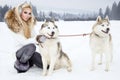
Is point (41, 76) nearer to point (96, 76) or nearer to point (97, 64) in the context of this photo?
point (96, 76)

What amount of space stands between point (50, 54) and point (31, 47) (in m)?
0.30

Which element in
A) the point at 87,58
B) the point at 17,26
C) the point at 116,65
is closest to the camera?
the point at 17,26

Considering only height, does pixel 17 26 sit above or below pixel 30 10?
below

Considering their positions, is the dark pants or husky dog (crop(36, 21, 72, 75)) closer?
husky dog (crop(36, 21, 72, 75))

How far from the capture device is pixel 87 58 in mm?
3965

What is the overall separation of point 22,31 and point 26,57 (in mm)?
341

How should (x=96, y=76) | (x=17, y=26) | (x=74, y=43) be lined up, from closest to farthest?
(x=96, y=76) → (x=17, y=26) → (x=74, y=43)

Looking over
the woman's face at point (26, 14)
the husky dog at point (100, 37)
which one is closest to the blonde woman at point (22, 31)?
the woman's face at point (26, 14)

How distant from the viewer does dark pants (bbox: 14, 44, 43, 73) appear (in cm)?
315

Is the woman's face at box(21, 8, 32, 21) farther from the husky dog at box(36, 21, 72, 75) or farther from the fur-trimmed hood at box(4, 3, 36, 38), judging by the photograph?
the husky dog at box(36, 21, 72, 75)

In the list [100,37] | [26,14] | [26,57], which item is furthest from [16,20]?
[100,37]

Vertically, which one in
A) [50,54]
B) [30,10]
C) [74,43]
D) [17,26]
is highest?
[30,10]

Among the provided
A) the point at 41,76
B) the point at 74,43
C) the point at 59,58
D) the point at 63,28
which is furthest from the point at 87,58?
the point at 63,28

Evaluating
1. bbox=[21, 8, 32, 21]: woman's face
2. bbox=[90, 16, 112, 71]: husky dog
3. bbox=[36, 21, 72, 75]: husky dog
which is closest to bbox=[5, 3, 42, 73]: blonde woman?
bbox=[21, 8, 32, 21]: woman's face
